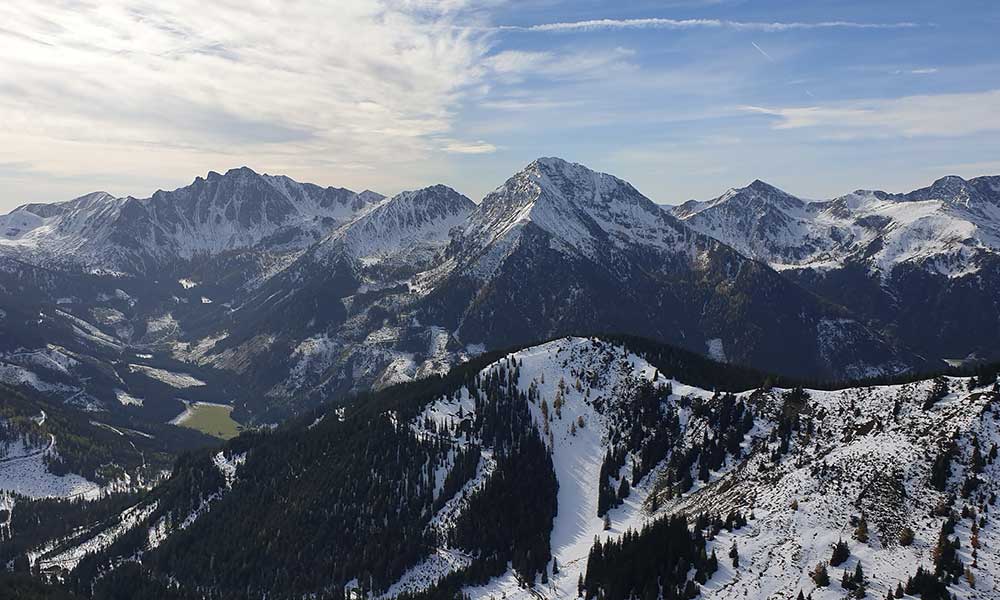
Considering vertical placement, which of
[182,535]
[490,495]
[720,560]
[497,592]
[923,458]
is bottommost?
[182,535]

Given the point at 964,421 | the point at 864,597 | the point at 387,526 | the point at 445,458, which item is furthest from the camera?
Answer: the point at 445,458

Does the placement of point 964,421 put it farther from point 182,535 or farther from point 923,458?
point 182,535

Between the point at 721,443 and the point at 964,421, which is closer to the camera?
the point at 964,421

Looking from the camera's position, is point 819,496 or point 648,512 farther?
point 648,512

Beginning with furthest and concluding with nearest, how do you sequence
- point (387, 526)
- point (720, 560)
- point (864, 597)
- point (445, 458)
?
point (445, 458), point (387, 526), point (720, 560), point (864, 597)

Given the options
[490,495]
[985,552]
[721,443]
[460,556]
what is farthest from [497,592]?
[985,552]

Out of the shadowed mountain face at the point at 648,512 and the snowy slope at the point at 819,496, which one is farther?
the shadowed mountain face at the point at 648,512

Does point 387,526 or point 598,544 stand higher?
point 598,544

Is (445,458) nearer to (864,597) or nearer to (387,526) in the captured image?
(387,526)

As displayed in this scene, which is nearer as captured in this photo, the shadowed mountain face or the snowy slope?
the snowy slope

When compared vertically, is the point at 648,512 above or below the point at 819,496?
below
